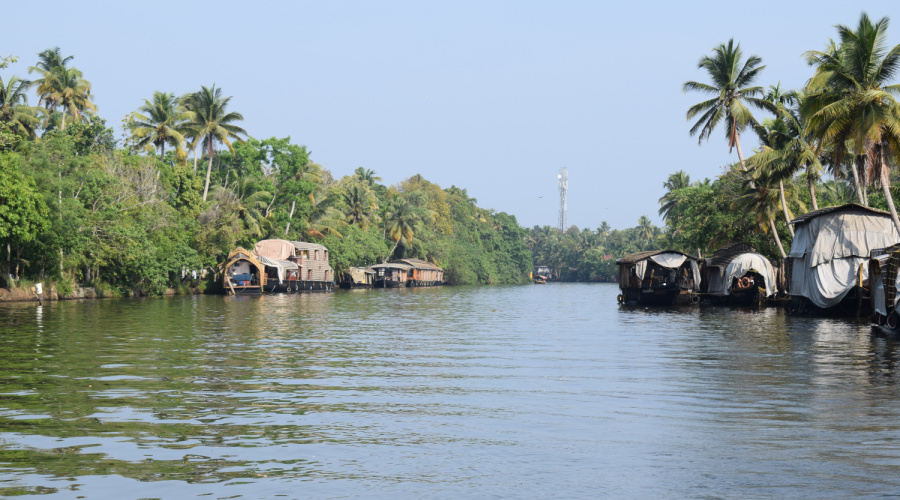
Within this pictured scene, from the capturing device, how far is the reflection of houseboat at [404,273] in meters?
102

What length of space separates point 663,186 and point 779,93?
55.7 metres

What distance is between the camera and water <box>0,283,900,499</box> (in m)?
7.82

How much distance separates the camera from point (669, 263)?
A: 49.7 m

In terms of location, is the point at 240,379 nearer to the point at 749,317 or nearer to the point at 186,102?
the point at 749,317

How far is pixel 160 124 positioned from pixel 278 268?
15.6 m

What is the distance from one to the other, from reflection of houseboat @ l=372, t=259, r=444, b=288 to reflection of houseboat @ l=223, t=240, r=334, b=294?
16.6 metres

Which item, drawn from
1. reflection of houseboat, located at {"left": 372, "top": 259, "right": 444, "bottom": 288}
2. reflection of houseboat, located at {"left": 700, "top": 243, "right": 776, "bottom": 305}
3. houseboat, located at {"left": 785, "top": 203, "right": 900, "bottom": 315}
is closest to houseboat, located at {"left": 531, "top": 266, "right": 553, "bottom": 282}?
reflection of houseboat, located at {"left": 372, "top": 259, "right": 444, "bottom": 288}

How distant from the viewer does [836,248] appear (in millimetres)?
35938

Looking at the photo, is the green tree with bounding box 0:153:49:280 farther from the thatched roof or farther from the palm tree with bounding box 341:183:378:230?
the palm tree with bounding box 341:183:378:230

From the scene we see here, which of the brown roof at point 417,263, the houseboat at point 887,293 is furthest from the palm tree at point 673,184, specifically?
the houseboat at point 887,293

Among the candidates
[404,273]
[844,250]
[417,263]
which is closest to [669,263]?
[844,250]

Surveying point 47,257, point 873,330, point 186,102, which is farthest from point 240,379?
point 186,102

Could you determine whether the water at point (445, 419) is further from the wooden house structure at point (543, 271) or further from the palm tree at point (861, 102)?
the wooden house structure at point (543, 271)

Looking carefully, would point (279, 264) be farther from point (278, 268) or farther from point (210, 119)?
point (210, 119)
